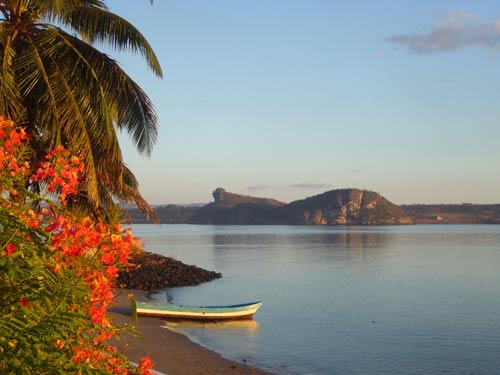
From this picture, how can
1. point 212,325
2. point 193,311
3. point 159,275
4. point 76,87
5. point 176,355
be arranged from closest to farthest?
point 76,87 < point 176,355 < point 193,311 < point 212,325 < point 159,275

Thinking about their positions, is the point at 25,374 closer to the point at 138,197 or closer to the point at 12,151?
the point at 12,151

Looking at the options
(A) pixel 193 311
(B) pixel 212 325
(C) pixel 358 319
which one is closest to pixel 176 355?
(A) pixel 193 311

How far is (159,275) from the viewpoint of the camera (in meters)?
48.1

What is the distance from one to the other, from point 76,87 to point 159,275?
3259cm

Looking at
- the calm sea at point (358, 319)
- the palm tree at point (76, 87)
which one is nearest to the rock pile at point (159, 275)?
the calm sea at point (358, 319)

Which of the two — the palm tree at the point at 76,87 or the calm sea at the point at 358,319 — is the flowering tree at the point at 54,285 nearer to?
the palm tree at the point at 76,87

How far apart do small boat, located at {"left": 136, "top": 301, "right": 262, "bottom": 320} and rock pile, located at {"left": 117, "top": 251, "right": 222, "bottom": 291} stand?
485 inches

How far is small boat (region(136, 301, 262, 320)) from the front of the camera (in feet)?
94.9

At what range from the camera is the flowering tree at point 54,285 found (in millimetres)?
5160

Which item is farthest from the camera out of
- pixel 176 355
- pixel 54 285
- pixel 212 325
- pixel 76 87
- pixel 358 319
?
pixel 358 319

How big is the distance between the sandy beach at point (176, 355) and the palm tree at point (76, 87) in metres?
4.67

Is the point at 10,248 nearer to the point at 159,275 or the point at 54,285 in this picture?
the point at 54,285

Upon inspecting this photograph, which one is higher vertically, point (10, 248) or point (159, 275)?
point (10, 248)

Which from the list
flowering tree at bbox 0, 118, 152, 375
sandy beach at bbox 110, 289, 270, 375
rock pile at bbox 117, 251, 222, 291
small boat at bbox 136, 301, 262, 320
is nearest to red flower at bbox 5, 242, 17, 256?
flowering tree at bbox 0, 118, 152, 375
